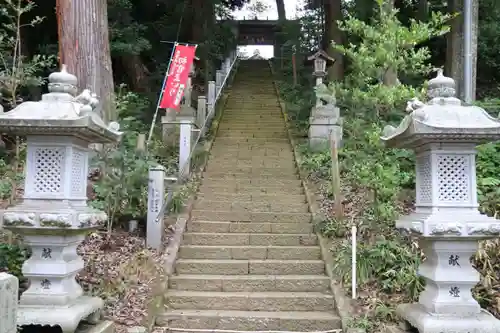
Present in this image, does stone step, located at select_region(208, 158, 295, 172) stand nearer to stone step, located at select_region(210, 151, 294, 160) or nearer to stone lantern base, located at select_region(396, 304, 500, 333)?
stone step, located at select_region(210, 151, 294, 160)

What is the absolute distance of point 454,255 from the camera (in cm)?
397

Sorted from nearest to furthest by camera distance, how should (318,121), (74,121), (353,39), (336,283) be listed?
(74,121) < (336,283) < (318,121) < (353,39)

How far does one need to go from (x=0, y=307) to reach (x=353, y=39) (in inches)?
554

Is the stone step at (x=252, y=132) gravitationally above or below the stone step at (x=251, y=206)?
above

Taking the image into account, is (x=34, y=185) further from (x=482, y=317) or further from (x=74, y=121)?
(x=482, y=317)

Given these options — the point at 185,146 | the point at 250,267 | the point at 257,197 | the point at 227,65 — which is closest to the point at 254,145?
the point at 185,146

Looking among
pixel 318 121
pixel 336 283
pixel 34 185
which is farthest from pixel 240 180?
pixel 34 185

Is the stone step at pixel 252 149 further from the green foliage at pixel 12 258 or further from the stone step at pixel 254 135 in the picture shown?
the green foliage at pixel 12 258

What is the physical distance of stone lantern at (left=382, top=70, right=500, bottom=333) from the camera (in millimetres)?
3846

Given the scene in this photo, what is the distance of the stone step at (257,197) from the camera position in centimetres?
791

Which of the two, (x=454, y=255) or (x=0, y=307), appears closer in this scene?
(x=0, y=307)

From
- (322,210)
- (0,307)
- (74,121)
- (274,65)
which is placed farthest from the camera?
(274,65)

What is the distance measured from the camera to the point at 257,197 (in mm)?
8062

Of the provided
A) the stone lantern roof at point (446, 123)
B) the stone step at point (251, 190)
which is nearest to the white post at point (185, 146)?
the stone step at point (251, 190)
